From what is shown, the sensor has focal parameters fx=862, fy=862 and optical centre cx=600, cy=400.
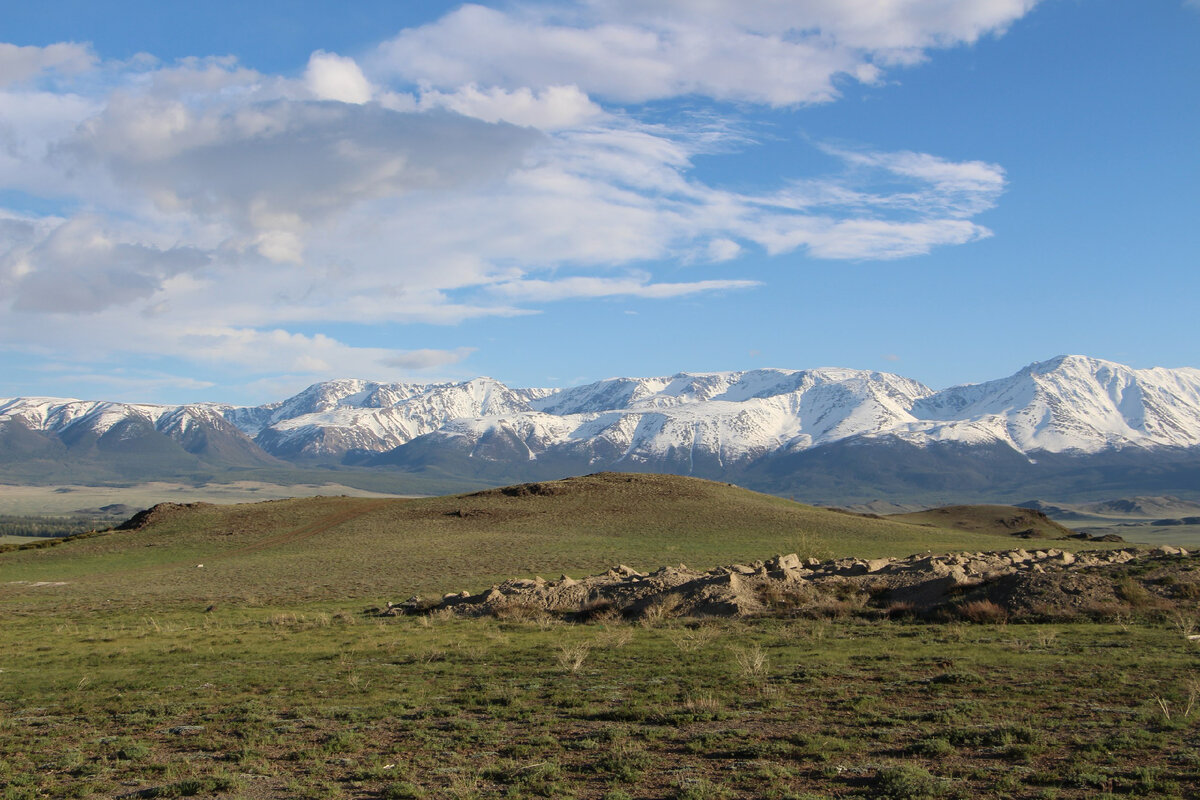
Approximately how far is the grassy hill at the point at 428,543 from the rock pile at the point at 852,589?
8439mm

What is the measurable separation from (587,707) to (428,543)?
159 ft

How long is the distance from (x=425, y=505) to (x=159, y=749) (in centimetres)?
A: 6942

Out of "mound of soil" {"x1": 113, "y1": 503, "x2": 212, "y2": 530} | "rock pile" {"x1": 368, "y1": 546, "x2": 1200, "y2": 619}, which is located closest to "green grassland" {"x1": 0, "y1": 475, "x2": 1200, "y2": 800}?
"rock pile" {"x1": 368, "y1": 546, "x2": 1200, "y2": 619}

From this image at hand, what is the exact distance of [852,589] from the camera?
27.3 meters

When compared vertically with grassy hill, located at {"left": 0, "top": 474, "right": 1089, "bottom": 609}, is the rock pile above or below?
above

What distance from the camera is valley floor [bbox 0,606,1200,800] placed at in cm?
1026

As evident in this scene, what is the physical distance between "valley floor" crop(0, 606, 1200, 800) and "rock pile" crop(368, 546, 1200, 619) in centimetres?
225

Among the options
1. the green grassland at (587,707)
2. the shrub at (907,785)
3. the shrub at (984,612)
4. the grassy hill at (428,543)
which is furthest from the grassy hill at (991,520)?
the shrub at (907,785)

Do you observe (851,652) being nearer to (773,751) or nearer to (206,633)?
(773,751)

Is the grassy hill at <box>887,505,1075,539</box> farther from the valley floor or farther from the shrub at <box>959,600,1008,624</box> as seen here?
the valley floor

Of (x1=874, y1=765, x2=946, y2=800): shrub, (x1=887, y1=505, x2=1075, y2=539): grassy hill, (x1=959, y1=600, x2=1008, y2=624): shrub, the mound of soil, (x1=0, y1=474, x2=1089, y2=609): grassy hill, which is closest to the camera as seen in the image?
(x1=874, y1=765, x2=946, y2=800): shrub

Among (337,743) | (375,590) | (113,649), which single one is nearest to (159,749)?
(337,743)

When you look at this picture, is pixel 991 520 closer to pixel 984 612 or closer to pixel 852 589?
pixel 852 589

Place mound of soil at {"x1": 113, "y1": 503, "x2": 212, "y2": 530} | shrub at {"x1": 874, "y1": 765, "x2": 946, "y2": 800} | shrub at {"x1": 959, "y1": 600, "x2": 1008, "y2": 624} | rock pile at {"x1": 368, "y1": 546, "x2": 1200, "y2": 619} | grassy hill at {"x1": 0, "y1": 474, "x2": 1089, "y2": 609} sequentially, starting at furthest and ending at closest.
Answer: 1. mound of soil at {"x1": 113, "y1": 503, "x2": 212, "y2": 530}
2. grassy hill at {"x1": 0, "y1": 474, "x2": 1089, "y2": 609}
3. rock pile at {"x1": 368, "y1": 546, "x2": 1200, "y2": 619}
4. shrub at {"x1": 959, "y1": 600, "x2": 1008, "y2": 624}
5. shrub at {"x1": 874, "y1": 765, "x2": 946, "y2": 800}
